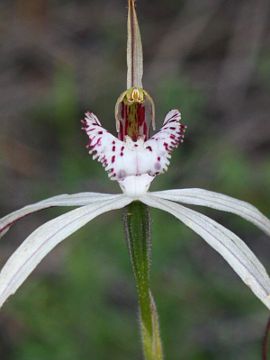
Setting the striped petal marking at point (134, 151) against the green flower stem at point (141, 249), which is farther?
the striped petal marking at point (134, 151)

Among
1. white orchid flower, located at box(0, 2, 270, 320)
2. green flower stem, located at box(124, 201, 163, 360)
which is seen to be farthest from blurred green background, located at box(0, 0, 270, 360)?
green flower stem, located at box(124, 201, 163, 360)

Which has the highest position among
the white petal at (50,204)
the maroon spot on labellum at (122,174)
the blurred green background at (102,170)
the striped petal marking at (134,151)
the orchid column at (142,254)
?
the blurred green background at (102,170)

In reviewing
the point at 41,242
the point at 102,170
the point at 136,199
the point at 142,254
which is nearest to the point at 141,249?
the point at 142,254

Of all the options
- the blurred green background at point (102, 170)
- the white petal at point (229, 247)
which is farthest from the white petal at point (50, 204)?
the blurred green background at point (102, 170)

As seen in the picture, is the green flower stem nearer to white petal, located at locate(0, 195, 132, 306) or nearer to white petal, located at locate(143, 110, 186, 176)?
white petal, located at locate(0, 195, 132, 306)

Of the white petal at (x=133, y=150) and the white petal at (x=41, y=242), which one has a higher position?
the white petal at (x=133, y=150)

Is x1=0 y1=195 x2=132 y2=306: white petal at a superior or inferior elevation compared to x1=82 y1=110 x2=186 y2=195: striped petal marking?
inferior

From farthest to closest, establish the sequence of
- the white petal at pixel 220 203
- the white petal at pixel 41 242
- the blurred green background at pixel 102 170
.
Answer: the blurred green background at pixel 102 170, the white petal at pixel 220 203, the white petal at pixel 41 242

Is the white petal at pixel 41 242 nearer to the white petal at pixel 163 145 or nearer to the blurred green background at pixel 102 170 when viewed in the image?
the white petal at pixel 163 145

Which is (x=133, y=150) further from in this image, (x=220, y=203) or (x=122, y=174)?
(x=220, y=203)
